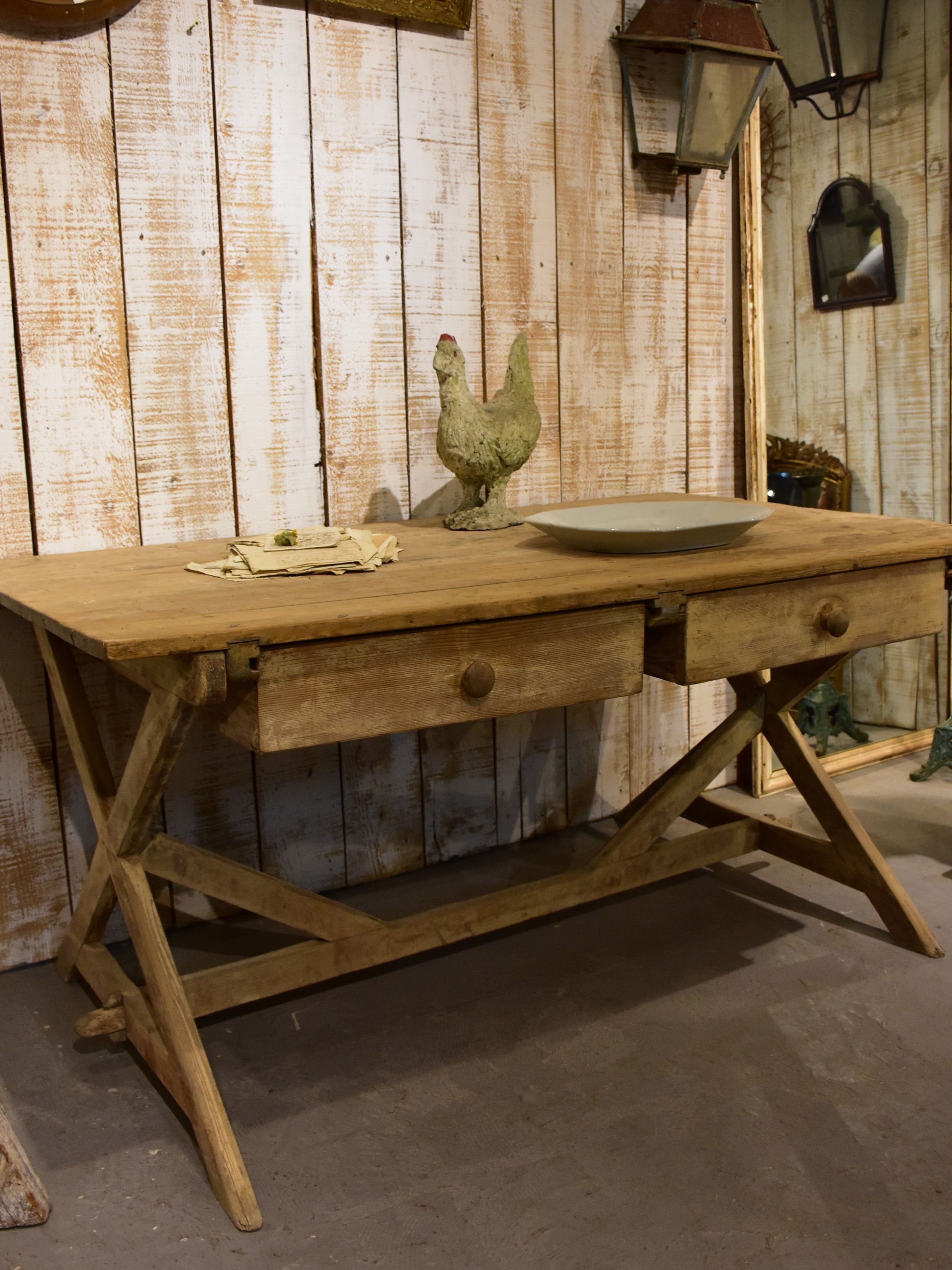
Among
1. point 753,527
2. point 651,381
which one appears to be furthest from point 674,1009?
point 651,381

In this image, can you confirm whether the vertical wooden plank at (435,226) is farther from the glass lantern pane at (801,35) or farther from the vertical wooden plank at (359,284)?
the glass lantern pane at (801,35)

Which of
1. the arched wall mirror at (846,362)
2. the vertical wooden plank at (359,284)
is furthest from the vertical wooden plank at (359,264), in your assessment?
the arched wall mirror at (846,362)

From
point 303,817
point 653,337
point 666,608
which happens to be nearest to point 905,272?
point 653,337

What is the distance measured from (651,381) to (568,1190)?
1897 millimetres

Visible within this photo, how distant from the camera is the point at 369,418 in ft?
7.93

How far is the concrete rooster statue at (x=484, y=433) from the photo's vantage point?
83.4 inches

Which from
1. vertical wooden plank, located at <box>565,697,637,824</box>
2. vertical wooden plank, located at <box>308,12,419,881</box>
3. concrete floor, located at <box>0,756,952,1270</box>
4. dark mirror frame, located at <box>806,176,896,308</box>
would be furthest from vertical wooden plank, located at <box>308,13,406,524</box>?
dark mirror frame, located at <box>806,176,896,308</box>

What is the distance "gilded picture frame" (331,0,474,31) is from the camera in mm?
2262

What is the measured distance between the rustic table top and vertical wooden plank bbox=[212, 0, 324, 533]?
0.21 metres

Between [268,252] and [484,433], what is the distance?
587 millimetres

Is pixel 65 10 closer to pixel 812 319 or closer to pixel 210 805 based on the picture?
pixel 210 805

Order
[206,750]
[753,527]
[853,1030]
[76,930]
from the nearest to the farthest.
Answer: [853,1030], [76,930], [753,527], [206,750]

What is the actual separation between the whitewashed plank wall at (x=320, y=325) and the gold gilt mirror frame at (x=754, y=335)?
48 millimetres

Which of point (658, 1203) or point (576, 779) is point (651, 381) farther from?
point (658, 1203)
